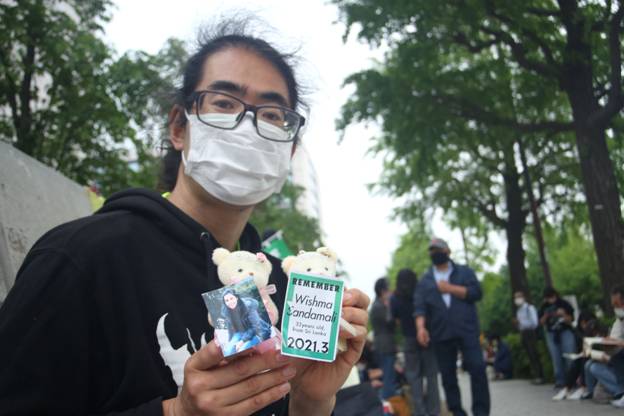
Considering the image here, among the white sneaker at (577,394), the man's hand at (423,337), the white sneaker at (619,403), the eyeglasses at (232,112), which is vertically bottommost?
the white sneaker at (577,394)

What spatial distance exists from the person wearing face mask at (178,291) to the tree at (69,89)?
7.24 metres

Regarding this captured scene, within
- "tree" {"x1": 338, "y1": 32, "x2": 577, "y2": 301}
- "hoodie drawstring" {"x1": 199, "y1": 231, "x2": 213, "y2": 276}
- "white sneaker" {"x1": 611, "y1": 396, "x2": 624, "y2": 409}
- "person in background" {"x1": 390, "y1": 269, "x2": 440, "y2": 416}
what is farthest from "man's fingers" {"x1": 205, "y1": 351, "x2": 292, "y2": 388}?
"tree" {"x1": 338, "y1": 32, "x2": 577, "y2": 301}

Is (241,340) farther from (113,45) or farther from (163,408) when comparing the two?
(113,45)

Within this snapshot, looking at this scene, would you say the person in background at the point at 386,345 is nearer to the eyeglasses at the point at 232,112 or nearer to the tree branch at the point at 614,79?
the tree branch at the point at 614,79

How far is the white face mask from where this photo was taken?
2.13 m

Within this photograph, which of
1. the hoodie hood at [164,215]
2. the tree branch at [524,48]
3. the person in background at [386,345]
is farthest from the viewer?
the tree branch at [524,48]

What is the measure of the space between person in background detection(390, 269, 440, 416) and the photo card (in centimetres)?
702

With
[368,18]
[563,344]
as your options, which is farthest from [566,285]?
[368,18]

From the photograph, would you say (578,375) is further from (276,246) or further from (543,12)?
(543,12)

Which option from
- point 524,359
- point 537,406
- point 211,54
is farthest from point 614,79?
point 524,359

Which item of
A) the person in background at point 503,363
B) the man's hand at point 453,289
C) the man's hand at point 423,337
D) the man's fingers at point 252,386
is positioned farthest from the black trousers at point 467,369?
the person in background at point 503,363

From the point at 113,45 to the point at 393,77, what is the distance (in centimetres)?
529

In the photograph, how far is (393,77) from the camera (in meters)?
11.8

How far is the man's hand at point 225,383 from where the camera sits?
4.24ft
